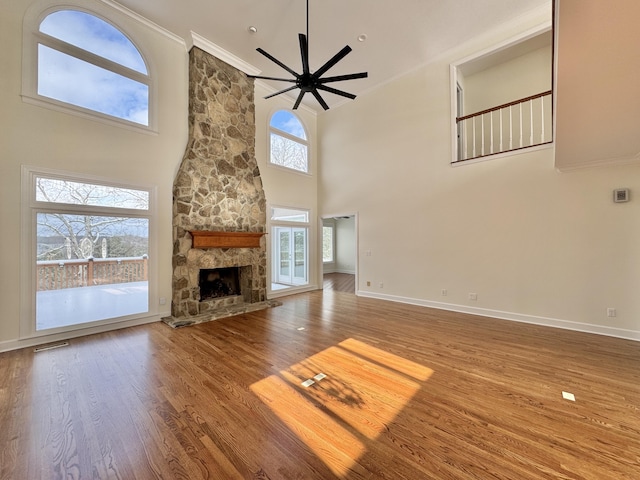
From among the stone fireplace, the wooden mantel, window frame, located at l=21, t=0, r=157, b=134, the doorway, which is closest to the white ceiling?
window frame, located at l=21, t=0, r=157, b=134

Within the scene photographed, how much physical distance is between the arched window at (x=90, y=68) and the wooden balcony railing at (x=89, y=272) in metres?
2.23

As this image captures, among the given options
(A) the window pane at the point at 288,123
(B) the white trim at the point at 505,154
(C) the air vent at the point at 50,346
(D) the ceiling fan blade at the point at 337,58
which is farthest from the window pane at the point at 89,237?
(B) the white trim at the point at 505,154

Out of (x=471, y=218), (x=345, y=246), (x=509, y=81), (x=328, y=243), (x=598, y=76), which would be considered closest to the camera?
(x=598, y=76)

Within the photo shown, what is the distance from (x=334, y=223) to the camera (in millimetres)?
11469

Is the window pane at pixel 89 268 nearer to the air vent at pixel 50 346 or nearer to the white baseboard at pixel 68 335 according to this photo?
the white baseboard at pixel 68 335

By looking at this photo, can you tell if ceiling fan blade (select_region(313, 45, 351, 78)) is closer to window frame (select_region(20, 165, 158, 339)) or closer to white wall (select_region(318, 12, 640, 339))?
white wall (select_region(318, 12, 640, 339))

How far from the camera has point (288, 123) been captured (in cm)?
682

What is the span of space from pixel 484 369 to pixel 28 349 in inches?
214

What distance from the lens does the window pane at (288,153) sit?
6.48 metres

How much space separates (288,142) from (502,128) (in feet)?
15.5

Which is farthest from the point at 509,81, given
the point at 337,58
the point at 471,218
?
the point at 337,58

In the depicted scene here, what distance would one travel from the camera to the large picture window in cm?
347

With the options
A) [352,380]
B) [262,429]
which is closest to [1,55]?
[262,429]

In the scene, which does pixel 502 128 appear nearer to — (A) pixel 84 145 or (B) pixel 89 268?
(A) pixel 84 145
